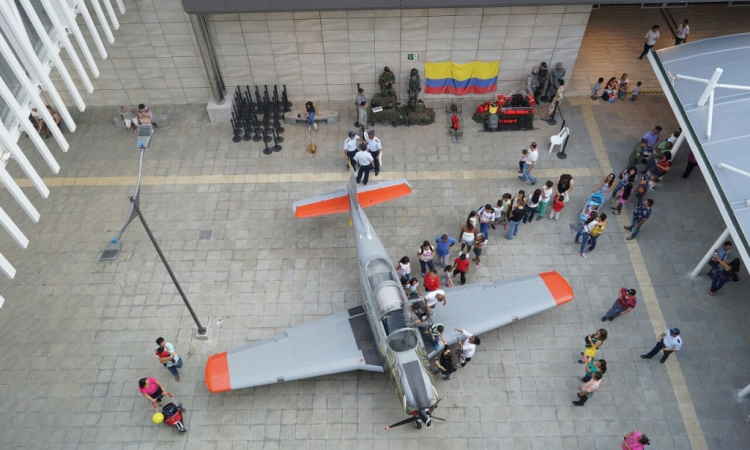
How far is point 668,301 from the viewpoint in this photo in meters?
14.9

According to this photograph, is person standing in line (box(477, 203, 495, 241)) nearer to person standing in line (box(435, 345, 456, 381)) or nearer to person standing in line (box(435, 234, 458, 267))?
person standing in line (box(435, 234, 458, 267))

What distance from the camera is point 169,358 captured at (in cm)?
1297

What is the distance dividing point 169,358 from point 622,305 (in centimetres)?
1175

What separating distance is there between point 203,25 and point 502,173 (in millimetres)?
11389

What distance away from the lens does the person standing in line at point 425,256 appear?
14.6 m

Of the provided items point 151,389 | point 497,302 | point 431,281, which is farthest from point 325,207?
point 151,389

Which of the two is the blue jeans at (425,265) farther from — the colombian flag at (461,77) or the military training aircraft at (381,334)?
the colombian flag at (461,77)

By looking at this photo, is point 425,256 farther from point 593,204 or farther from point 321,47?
point 321,47

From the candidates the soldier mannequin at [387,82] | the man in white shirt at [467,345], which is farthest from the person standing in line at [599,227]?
the soldier mannequin at [387,82]

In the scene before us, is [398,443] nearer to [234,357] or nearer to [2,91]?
[234,357]

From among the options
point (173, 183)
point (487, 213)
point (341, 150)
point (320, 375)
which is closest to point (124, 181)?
point (173, 183)

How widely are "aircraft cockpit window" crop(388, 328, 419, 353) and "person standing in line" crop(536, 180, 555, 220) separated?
6.60m

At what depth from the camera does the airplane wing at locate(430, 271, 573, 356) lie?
1348 cm

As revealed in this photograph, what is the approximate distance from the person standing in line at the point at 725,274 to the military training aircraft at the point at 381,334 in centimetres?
411
